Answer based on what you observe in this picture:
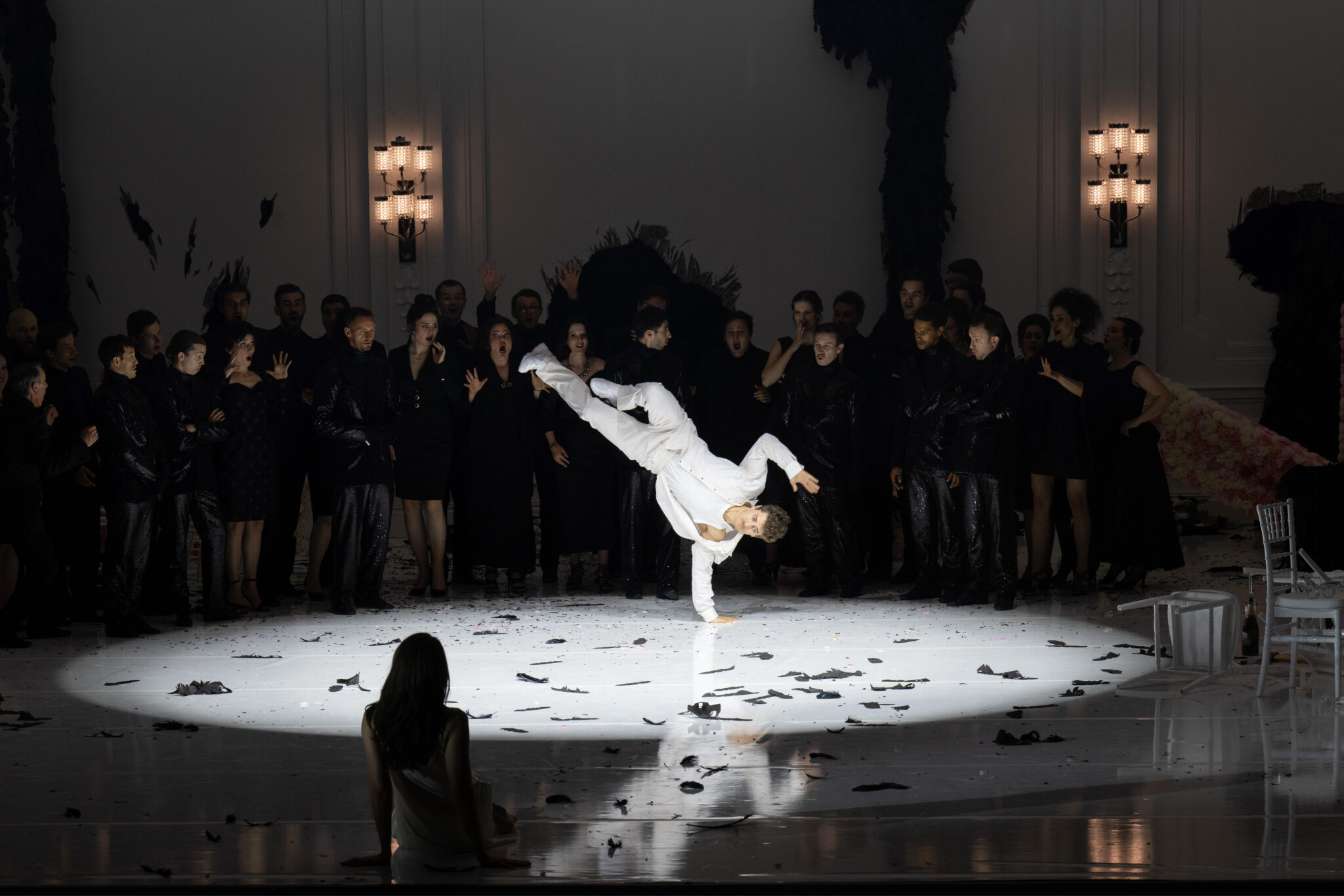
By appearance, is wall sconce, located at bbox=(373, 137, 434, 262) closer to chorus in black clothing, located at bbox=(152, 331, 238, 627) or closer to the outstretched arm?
chorus in black clothing, located at bbox=(152, 331, 238, 627)

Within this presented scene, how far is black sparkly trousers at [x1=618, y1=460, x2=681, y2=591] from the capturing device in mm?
7562

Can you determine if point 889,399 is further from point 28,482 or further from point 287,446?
point 28,482

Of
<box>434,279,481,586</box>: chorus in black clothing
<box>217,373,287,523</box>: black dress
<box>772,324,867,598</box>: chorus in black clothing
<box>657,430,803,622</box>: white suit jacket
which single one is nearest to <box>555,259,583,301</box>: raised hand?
<box>434,279,481,586</box>: chorus in black clothing

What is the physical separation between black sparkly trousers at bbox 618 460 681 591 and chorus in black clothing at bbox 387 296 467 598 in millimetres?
1007

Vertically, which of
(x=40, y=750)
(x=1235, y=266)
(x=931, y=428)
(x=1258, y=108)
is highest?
(x=1258, y=108)

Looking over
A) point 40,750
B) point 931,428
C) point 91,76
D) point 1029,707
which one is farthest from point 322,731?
point 91,76

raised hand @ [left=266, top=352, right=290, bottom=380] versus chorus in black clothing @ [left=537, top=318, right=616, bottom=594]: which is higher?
raised hand @ [left=266, top=352, right=290, bottom=380]

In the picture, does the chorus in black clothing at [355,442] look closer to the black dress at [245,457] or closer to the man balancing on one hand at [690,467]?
the black dress at [245,457]

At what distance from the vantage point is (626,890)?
3.07 meters

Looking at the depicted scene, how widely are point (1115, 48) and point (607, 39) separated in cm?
413

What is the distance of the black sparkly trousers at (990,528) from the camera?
282 inches

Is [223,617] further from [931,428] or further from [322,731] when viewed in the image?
[931,428]

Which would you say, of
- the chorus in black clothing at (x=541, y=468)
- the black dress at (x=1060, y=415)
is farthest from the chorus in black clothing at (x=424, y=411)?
the black dress at (x=1060, y=415)

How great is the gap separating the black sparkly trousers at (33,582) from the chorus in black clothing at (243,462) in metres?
0.89
